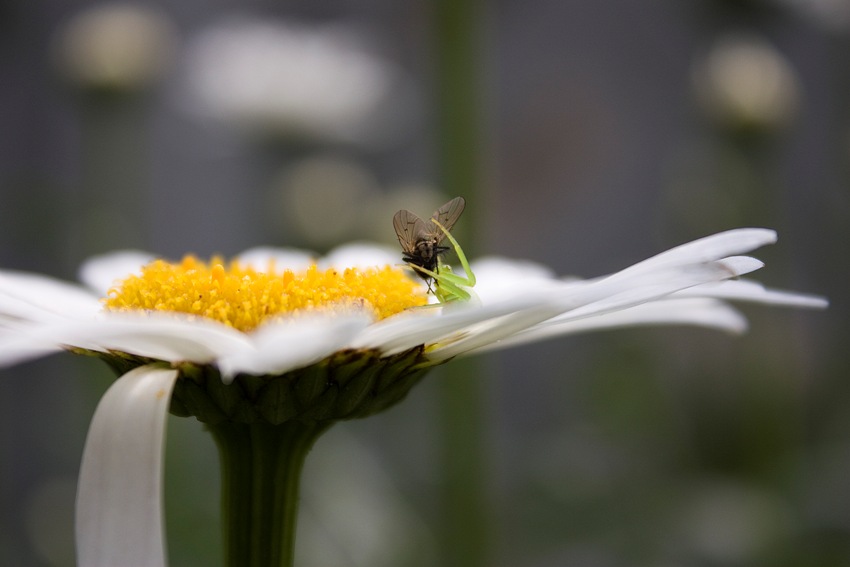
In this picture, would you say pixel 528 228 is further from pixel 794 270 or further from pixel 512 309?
pixel 512 309

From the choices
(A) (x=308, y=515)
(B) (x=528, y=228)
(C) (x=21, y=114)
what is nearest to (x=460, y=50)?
(A) (x=308, y=515)

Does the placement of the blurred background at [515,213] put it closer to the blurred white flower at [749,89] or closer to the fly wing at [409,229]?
the blurred white flower at [749,89]

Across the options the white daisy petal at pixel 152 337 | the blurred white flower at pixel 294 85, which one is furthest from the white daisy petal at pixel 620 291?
the blurred white flower at pixel 294 85

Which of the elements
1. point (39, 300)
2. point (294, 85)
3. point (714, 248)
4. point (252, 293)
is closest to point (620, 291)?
point (714, 248)

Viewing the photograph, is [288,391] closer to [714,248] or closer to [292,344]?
[292,344]

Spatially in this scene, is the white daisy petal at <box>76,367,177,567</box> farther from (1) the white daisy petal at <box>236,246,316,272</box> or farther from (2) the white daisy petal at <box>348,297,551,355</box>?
(1) the white daisy petal at <box>236,246,316,272</box>

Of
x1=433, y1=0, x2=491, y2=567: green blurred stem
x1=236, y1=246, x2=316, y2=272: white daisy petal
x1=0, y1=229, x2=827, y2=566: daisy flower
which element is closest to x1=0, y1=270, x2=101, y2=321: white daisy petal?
x1=0, y1=229, x2=827, y2=566: daisy flower
